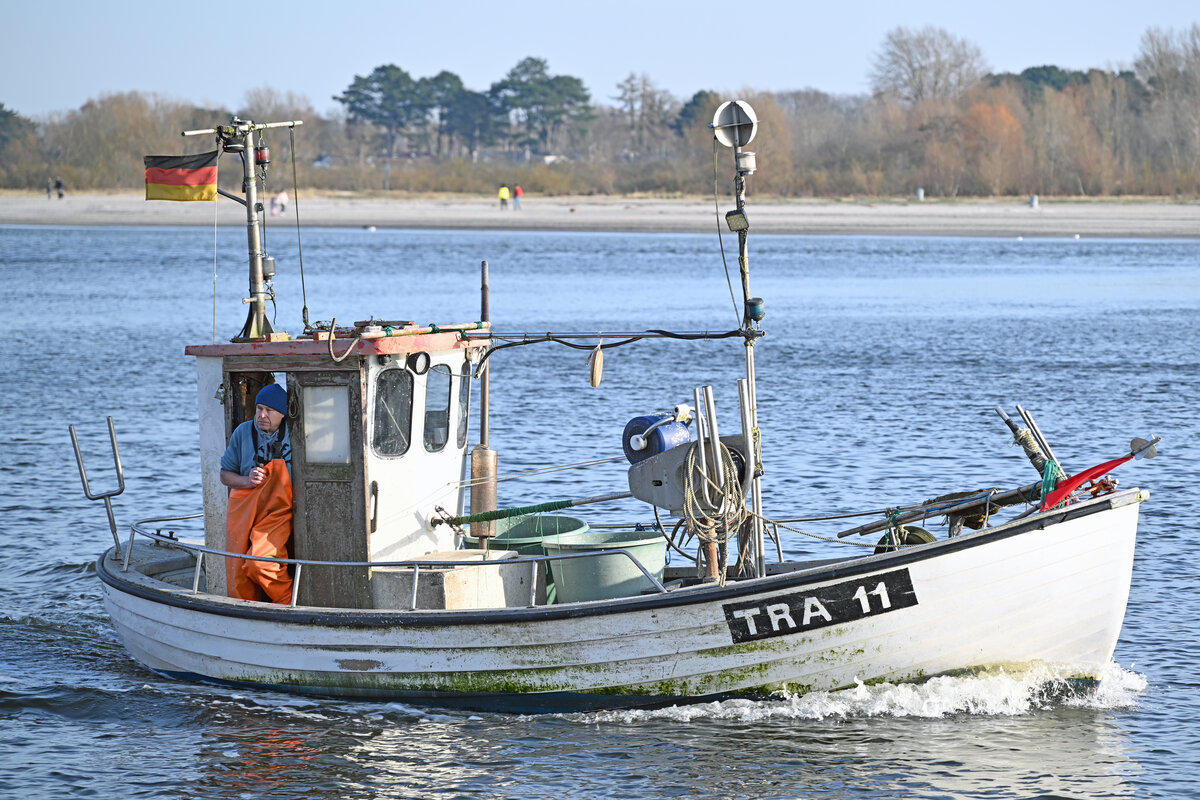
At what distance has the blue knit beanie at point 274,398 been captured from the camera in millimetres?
9773

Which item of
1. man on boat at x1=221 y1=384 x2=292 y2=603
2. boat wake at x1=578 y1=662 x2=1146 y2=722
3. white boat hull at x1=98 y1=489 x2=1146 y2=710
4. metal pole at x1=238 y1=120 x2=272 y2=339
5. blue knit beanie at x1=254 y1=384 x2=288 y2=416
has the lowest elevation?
boat wake at x1=578 y1=662 x2=1146 y2=722

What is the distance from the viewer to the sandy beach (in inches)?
2544

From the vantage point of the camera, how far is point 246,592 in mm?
10047

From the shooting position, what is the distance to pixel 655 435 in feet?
31.2

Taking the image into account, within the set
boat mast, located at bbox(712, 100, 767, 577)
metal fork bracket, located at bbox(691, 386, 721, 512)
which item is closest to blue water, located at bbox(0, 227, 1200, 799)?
boat mast, located at bbox(712, 100, 767, 577)

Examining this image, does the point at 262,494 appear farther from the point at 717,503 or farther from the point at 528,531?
the point at 717,503

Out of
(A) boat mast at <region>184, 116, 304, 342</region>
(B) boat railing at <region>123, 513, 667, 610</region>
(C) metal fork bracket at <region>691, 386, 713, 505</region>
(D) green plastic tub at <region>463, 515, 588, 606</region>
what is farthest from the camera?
(A) boat mast at <region>184, 116, 304, 342</region>

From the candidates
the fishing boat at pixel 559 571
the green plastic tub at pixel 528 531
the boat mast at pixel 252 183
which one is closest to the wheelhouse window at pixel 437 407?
the fishing boat at pixel 559 571

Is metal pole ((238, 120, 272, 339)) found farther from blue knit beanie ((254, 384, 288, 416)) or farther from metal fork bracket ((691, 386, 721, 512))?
metal fork bracket ((691, 386, 721, 512))

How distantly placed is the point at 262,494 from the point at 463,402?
159 cm

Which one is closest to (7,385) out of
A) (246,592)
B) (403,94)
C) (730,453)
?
(246,592)

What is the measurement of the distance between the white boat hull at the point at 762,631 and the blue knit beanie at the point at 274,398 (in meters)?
1.35

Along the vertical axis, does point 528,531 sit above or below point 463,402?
below

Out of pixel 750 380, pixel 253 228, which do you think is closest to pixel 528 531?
pixel 750 380
